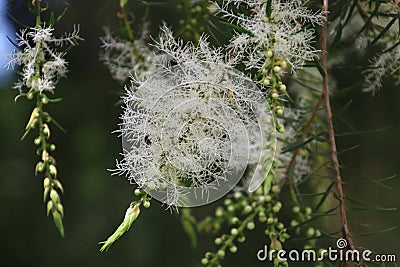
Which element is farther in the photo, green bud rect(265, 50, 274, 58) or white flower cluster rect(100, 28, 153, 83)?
white flower cluster rect(100, 28, 153, 83)

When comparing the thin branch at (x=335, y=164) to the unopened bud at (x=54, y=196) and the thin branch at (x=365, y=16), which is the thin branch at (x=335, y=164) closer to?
the thin branch at (x=365, y=16)

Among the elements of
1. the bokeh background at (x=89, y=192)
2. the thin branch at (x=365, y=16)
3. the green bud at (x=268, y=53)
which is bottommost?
the bokeh background at (x=89, y=192)

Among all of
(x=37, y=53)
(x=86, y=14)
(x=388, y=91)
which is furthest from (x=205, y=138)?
(x=86, y=14)

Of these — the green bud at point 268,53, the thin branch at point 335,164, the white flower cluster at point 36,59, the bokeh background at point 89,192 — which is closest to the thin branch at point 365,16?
the thin branch at point 335,164

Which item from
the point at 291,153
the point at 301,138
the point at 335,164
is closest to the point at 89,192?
the point at 291,153

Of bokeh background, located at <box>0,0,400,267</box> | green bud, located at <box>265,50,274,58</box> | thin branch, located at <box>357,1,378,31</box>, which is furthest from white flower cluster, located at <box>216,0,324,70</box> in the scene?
bokeh background, located at <box>0,0,400,267</box>

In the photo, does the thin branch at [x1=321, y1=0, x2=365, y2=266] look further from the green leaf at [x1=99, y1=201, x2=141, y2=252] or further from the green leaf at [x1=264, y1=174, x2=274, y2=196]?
the green leaf at [x1=99, y1=201, x2=141, y2=252]
